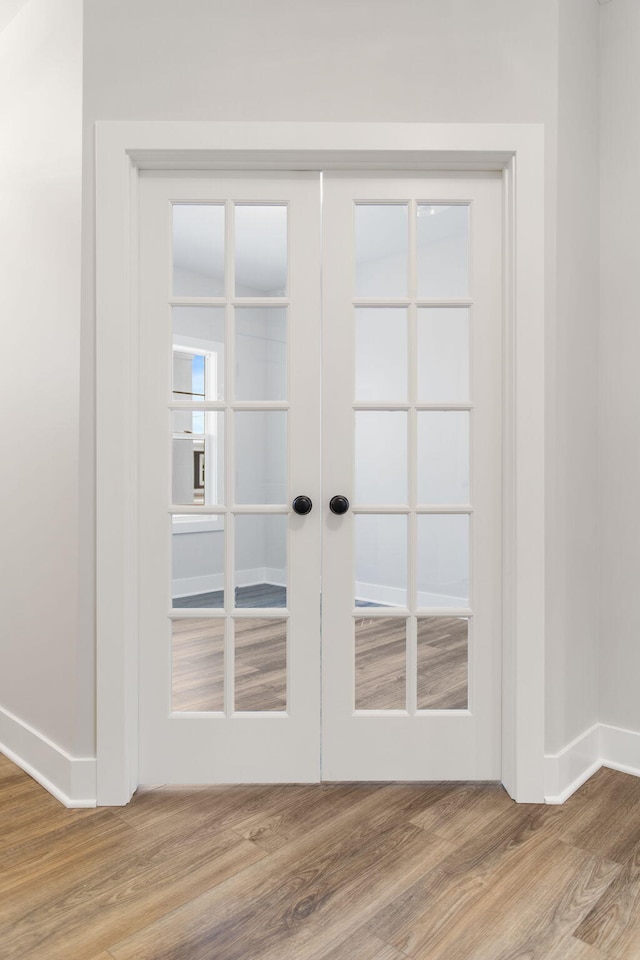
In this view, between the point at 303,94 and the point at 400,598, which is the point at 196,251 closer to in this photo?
the point at 303,94

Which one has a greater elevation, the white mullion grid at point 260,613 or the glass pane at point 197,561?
the glass pane at point 197,561

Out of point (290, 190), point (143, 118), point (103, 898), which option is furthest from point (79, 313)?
point (103, 898)

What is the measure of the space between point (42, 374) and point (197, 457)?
617 millimetres

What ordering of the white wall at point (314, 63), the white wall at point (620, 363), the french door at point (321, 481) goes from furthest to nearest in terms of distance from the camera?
1. the white wall at point (620, 363)
2. the french door at point (321, 481)
3. the white wall at point (314, 63)

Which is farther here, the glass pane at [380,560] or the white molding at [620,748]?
the white molding at [620,748]

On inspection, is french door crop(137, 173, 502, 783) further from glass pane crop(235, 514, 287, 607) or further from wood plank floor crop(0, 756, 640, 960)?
wood plank floor crop(0, 756, 640, 960)

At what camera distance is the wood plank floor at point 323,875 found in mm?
1328

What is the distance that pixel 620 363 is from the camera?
212cm

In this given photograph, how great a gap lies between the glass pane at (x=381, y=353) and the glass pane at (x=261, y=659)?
0.82 metres

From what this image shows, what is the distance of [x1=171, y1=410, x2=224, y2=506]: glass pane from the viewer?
1.96 metres

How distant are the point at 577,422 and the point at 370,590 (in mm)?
900

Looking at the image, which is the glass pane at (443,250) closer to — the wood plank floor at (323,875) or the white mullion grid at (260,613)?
the white mullion grid at (260,613)

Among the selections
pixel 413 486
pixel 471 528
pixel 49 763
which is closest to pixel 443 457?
pixel 413 486

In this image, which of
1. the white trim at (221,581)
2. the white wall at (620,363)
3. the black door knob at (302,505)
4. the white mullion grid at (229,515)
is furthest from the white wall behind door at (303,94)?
the black door knob at (302,505)
